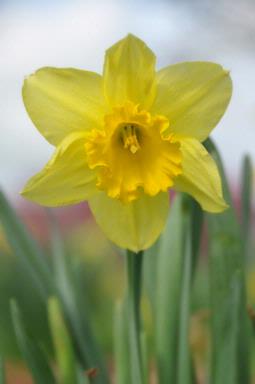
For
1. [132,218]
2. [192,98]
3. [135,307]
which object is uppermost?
[192,98]

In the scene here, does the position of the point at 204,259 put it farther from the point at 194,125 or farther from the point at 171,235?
the point at 194,125

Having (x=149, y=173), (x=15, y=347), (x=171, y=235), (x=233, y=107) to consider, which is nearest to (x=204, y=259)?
(x=15, y=347)

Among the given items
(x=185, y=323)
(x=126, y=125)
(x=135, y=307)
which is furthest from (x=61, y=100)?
(x=185, y=323)

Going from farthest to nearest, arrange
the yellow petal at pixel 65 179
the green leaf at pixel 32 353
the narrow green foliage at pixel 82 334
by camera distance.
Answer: the narrow green foliage at pixel 82 334 < the green leaf at pixel 32 353 < the yellow petal at pixel 65 179

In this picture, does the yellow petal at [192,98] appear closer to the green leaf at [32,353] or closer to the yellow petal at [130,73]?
the yellow petal at [130,73]

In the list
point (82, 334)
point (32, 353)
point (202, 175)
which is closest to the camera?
point (202, 175)

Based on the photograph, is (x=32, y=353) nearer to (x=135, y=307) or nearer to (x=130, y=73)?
(x=135, y=307)

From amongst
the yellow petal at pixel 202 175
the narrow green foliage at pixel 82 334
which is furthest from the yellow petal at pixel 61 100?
the narrow green foliage at pixel 82 334

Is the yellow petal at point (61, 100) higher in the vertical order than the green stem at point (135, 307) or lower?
higher
